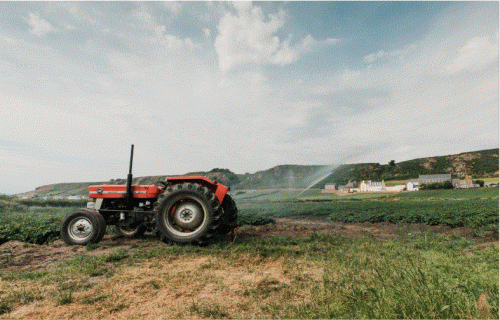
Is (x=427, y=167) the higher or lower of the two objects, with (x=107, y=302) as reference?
higher

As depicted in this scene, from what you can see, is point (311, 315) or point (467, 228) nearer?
point (311, 315)

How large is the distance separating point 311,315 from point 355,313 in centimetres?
43

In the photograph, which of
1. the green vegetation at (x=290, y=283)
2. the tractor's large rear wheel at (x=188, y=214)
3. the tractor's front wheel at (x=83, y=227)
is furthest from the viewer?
the tractor's front wheel at (x=83, y=227)

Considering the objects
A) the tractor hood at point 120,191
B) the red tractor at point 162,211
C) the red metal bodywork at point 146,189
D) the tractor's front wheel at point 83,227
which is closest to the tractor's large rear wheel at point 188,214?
the red tractor at point 162,211

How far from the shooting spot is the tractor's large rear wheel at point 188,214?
242 inches

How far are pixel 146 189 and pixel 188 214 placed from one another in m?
1.70

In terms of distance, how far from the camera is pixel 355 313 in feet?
7.98

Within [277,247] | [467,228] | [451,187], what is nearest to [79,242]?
[277,247]

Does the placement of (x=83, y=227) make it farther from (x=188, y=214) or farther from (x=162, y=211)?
(x=188, y=214)

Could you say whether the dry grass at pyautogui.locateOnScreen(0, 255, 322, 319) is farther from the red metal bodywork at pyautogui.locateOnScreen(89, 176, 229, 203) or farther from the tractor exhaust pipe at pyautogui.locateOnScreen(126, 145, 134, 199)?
the tractor exhaust pipe at pyautogui.locateOnScreen(126, 145, 134, 199)

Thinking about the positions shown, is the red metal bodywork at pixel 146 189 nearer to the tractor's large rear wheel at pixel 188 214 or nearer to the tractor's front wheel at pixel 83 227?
the tractor's large rear wheel at pixel 188 214

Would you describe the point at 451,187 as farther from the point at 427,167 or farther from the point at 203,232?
the point at 203,232

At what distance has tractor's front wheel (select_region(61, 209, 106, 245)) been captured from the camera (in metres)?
6.52

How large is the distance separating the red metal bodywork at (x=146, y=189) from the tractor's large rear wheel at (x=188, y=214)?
21.9 inches
